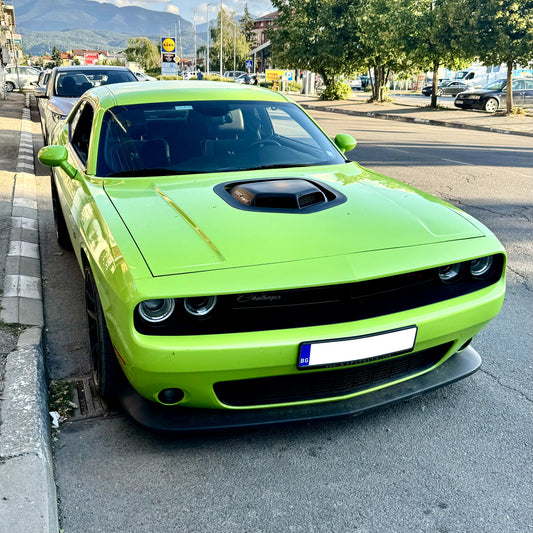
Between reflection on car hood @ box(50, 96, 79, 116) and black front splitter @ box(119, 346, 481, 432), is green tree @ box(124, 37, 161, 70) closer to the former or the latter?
reflection on car hood @ box(50, 96, 79, 116)

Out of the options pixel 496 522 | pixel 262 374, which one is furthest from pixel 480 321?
pixel 262 374

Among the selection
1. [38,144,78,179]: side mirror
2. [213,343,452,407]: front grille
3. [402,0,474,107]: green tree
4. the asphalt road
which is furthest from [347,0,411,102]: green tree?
[213,343,452,407]: front grille

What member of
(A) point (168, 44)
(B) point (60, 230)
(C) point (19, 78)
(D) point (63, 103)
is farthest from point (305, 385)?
(C) point (19, 78)

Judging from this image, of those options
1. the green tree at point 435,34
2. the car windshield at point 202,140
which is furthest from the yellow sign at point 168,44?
the car windshield at point 202,140

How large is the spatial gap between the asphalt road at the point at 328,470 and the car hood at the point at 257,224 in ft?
2.58

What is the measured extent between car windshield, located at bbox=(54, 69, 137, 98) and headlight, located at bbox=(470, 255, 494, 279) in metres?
9.26

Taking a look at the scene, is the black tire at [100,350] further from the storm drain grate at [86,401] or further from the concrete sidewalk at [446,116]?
the concrete sidewalk at [446,116]

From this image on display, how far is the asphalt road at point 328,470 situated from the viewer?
2.11 m

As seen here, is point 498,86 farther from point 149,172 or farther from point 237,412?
point 237,412

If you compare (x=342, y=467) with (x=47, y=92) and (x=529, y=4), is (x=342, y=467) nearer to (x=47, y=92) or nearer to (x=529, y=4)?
(x=47, y=92)

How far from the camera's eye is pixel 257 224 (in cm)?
251

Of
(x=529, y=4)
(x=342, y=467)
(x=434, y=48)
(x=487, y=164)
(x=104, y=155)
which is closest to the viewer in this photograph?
(x=342, y=467)

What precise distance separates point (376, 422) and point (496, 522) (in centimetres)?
71

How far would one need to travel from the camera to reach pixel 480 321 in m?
2.61
